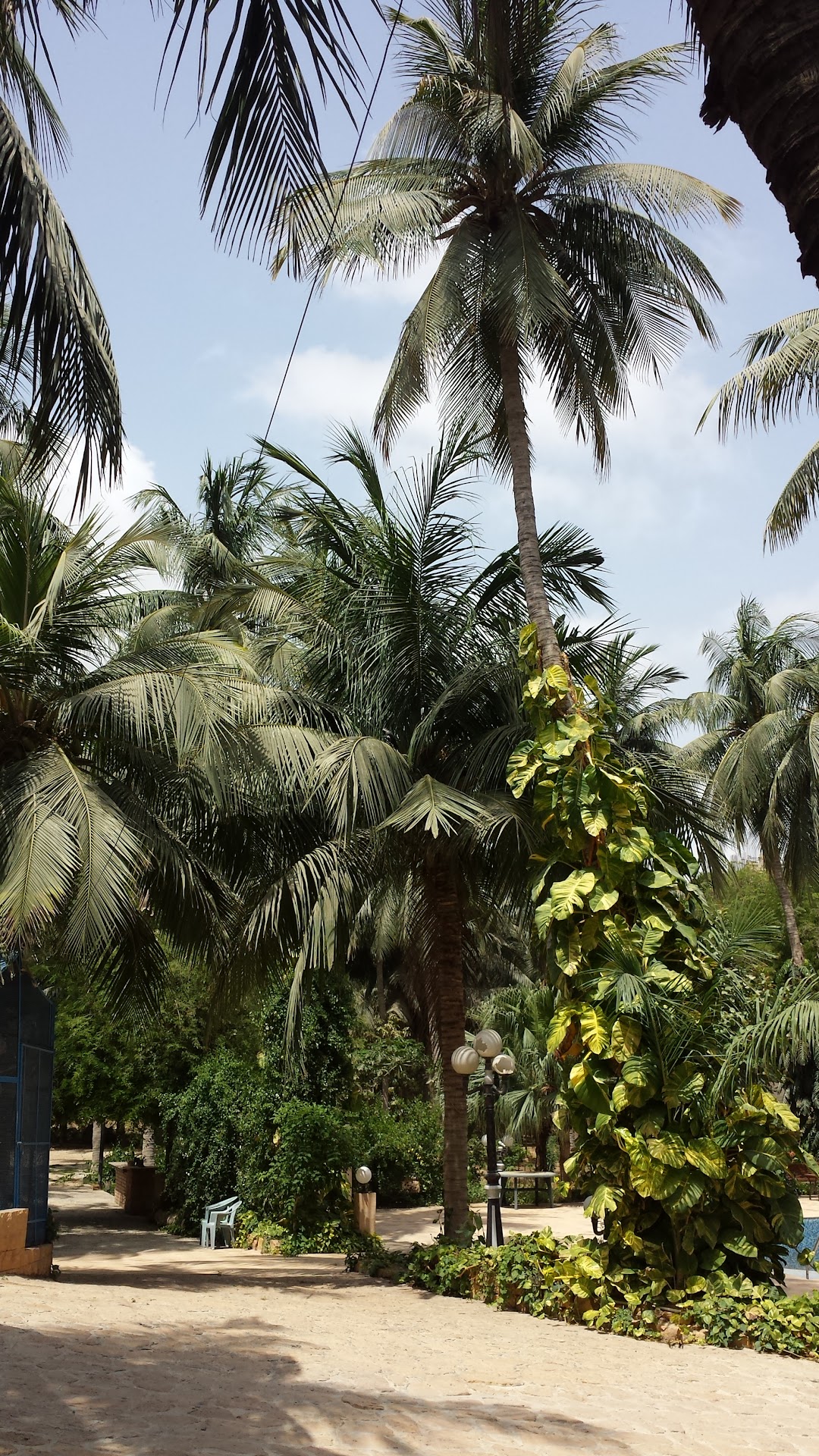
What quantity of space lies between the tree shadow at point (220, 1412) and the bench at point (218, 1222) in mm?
10148

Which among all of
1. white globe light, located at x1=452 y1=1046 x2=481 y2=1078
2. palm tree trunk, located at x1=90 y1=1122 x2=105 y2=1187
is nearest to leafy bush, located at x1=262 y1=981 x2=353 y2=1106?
white globe light, located at x1=452 y1=1046 x2=481 y2=1078

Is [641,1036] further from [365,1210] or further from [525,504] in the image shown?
[365,1210]

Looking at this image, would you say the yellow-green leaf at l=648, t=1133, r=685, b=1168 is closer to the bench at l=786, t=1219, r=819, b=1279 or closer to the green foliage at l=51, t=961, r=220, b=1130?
the bench at l=786, t=1219, r=819, b=1279

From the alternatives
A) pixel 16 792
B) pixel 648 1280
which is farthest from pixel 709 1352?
pixel 16 792

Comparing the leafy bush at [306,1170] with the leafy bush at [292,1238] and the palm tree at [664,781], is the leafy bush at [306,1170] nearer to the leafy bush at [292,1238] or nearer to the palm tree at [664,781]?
the leafy bush at [292,1238]

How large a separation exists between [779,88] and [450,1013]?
11.9 m

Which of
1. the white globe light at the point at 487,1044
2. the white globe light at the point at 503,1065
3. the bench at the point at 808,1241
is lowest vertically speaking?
the bench at the point at 808,1241

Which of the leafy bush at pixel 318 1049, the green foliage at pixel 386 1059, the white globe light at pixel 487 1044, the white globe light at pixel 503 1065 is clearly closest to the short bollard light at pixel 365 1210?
the leafy bush at pixel 318 1049

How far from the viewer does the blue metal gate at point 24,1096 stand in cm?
1167

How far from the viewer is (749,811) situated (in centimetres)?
2750

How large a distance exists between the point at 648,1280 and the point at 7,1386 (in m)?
5.70

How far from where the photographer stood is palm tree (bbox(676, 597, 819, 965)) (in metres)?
25.6

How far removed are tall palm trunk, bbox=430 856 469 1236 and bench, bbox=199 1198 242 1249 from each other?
5180 millimetres

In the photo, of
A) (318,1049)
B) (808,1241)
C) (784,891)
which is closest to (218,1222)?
(318,1049)
